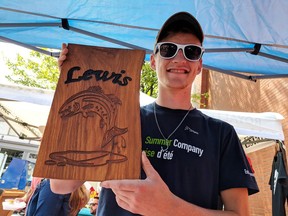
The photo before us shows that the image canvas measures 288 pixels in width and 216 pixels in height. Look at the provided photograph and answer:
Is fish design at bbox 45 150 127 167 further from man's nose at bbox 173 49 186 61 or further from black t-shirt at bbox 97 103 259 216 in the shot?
man's nose at bbox 173 49 186 61

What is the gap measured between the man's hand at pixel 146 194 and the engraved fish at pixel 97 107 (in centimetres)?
21

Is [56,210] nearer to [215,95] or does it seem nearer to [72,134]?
[72,134]

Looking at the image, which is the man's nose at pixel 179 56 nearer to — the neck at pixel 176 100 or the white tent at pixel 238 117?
the neck at pixel 176 100

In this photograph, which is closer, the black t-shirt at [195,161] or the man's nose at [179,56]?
the black t-shirt at [195,161]

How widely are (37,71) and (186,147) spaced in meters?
11.2

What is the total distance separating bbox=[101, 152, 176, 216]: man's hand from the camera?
2.42ft

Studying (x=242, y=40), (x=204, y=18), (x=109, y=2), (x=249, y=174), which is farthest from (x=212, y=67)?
(x=249, y=174)

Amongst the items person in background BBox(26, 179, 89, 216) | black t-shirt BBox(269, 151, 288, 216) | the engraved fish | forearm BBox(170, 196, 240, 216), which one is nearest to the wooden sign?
the engraved fish

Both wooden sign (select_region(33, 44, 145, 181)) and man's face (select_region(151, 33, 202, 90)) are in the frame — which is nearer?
wooden sign (select_region(33, 44, 145, 181))

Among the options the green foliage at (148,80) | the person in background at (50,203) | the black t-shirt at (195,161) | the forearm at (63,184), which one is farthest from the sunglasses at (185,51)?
the green foliage at (148,80)

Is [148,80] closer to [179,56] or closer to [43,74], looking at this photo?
[43,74]

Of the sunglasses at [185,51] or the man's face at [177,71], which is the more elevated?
the sunglasses at [185,51]

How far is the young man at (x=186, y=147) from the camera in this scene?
1.04 metres

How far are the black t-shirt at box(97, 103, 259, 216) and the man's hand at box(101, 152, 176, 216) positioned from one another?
27 centimetres
